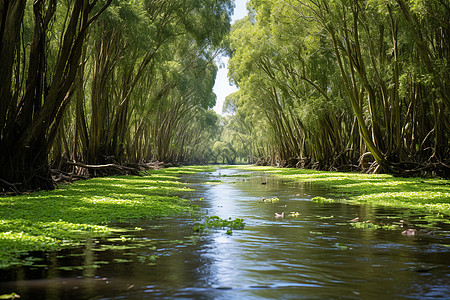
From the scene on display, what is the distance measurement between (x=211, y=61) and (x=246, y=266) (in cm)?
4036

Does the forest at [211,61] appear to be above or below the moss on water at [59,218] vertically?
above

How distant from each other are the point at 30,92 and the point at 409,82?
1700 centimetres

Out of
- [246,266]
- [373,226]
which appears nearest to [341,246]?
[246,266]

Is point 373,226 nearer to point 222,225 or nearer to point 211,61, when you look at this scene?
point 222,225

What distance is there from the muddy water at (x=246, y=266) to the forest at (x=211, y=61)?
7.64 meters

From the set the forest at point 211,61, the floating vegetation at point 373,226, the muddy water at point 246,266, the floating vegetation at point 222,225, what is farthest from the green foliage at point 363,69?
the muddy water at point 246,266

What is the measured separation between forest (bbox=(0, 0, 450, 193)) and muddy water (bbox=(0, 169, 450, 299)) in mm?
7644

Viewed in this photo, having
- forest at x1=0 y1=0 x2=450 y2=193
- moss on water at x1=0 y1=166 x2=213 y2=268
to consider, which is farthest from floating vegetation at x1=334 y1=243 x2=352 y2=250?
forest at x1=0 y1=0 x2=450 y2=193

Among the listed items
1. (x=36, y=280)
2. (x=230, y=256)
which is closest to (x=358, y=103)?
(x=230, y=256)

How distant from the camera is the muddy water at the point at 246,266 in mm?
4203

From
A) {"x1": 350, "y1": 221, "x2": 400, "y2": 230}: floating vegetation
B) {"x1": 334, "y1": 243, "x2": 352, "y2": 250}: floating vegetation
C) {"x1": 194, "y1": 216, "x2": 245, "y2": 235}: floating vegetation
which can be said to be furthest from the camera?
{"x1": 350, "y1": 221, "x2": 400, "y2": 230}: floating vegetation

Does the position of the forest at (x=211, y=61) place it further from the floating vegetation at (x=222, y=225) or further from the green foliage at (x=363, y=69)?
the floating vegetation at (x=222, y=225)

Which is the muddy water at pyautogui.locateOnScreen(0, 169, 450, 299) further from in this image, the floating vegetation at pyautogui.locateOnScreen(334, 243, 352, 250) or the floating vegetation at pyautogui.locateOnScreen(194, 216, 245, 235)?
the floating vegetation at pyautogui.locateOnScreen(194, 216, 245, 235)

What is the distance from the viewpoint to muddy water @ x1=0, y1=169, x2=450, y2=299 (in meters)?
4.20
